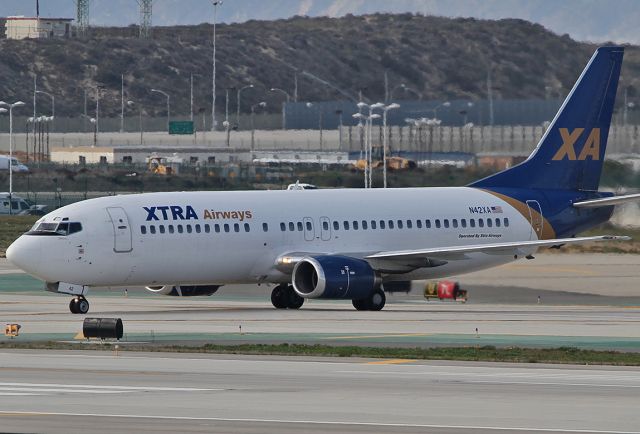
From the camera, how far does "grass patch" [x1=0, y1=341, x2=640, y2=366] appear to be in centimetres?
3569

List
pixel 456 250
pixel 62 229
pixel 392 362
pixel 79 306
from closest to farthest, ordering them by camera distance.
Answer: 1. pixel 392 362
2. pixel 79 306
3. pixel 62 229
4. pixel 456 250

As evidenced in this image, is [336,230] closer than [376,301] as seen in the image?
No

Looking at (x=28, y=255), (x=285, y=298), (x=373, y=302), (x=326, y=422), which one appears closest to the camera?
(x=326, y=422)

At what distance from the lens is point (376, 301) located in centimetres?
5469

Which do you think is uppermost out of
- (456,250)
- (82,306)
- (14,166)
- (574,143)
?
(574,143)

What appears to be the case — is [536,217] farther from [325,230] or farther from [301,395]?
[301,395]

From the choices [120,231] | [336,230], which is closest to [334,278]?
[336,230]

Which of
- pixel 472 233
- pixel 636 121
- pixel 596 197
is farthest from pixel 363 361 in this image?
pixel 636 121

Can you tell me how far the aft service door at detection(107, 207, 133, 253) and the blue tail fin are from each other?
49.8 feet

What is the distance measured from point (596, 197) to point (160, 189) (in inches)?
2762

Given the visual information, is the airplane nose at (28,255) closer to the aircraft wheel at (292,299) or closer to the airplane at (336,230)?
the airplane at (336,230)

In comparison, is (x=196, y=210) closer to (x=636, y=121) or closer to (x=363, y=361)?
(x=363, y=361)

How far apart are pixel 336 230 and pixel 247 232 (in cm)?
350

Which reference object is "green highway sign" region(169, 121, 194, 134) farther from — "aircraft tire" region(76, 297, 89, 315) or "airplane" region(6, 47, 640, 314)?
"aircraft tire" region(76, 297, 89, 315)
